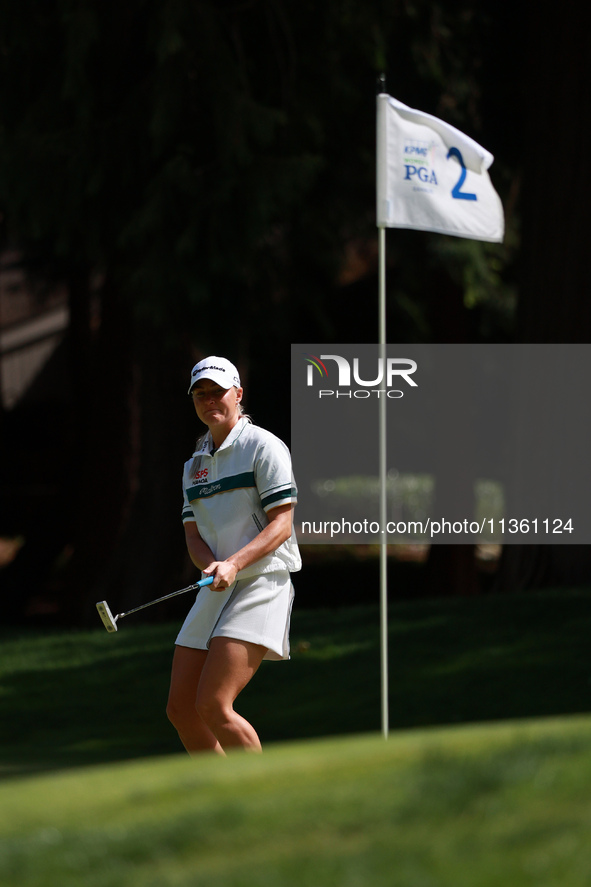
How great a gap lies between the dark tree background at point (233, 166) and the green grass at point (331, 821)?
8.80 metres

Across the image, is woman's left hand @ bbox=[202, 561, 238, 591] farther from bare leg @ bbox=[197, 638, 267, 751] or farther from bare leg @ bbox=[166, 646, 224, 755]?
bare leg @ bbox=[166, 646, 224, 755]

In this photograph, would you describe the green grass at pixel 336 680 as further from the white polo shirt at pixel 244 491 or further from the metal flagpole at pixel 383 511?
the white polo shirt at pixel 244 491

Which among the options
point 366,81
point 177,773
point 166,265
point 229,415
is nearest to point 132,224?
point 166,265

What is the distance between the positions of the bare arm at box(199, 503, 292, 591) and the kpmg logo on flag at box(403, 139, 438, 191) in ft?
10.0

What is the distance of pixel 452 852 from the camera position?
2752 mm

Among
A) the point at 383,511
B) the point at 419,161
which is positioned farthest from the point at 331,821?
the point at 419,161

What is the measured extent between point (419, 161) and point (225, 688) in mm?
3805

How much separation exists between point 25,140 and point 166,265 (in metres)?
2.04

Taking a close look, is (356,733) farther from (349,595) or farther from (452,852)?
(349,595)

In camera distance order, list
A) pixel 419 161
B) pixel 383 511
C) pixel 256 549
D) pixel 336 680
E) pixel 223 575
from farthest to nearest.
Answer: pixel 336 680
pixel 419 161
pixel 383 511
pixel 256 549
pixel 223 575

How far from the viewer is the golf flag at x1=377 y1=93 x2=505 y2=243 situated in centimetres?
730

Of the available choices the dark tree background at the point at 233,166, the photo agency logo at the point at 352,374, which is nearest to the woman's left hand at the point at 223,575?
the dark tree background at the point at 233,166

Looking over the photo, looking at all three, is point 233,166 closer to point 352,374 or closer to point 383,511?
point 352,374

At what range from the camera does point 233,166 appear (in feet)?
38.6
